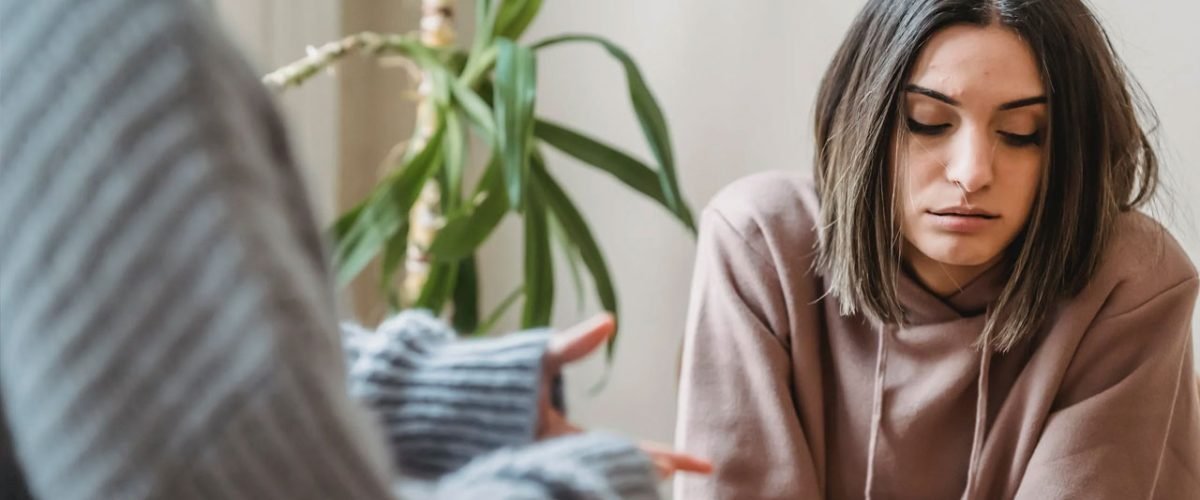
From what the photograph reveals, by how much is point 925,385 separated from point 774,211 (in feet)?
0.65

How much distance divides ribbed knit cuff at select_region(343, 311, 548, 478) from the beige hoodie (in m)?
0.39

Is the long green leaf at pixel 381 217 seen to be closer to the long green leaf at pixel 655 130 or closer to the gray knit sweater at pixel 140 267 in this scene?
the long green leaf at pixel 655 130

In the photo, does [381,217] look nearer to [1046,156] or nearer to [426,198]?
[426,198]

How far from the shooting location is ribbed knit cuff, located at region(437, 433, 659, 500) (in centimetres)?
50

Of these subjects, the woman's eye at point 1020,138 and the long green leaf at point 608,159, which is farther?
the long green leaf at point 608,159

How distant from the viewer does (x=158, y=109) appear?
35 centimetres

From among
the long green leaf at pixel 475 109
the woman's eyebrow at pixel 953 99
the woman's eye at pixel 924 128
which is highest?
the long green leaf at pixel 475 109

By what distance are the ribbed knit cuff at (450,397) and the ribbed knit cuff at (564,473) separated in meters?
0.03

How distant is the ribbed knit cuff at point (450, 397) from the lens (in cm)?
57

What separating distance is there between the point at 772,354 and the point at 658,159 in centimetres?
28

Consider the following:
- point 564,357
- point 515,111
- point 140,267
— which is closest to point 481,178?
point 515,111

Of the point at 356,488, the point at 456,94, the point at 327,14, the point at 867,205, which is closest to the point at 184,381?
the point at 356,488

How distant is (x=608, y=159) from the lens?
1170 mm

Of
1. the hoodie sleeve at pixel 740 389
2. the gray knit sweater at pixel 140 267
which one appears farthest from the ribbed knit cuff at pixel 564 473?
the hoodie sleeve at pixel 740 389
